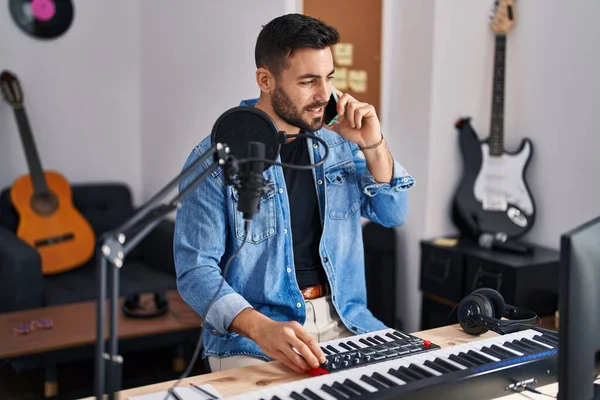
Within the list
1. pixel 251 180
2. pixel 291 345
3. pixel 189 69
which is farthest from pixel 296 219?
pixel 189 69

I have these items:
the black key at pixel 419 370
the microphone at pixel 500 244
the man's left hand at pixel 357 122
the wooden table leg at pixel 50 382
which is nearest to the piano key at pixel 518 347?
the black key at pixel 419 370

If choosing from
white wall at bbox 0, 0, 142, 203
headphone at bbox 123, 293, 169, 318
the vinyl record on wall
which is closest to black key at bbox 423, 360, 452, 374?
headphone at bbox 123, 293, 169, 318

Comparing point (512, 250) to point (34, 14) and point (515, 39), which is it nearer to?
point (515, 39)

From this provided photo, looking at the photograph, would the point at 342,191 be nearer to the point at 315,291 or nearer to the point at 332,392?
the point at 315,291

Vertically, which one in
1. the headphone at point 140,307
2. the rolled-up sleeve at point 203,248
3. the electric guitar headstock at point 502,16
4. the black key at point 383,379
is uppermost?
the electric guitar headstock at point 502,16

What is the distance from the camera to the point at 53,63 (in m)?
4.36

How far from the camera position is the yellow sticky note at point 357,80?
3.35 metres

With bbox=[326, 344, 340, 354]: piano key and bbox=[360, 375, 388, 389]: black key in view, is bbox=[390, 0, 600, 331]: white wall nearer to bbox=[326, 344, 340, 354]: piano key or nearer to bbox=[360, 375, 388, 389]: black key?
bbox=[326, 344, 340, 354]: piano key

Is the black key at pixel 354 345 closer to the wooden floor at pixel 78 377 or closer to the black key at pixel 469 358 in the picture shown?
the black key at pixel 469 358

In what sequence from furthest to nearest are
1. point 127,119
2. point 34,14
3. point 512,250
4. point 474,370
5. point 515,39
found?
point 127,119, point 34,14, point 515,39, point 512,250, point 474,370

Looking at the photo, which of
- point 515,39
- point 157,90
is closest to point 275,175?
point 515,39

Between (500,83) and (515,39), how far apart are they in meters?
0.24

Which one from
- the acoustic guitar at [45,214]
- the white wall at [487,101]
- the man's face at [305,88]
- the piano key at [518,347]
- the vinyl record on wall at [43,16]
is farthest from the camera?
the vinyl record on wall at [43,16]

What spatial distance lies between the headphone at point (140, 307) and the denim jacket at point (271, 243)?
1.41 metres
